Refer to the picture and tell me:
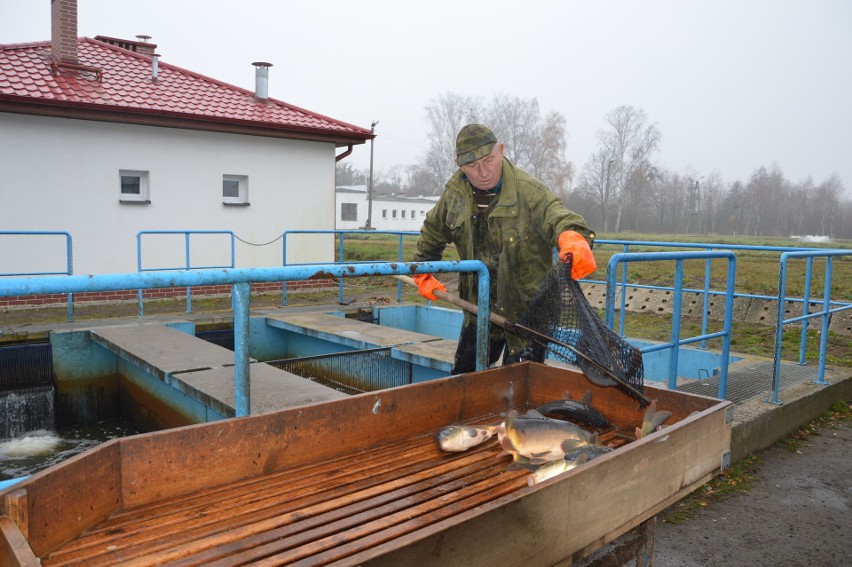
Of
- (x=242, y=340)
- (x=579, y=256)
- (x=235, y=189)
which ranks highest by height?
(x=235, y=189)

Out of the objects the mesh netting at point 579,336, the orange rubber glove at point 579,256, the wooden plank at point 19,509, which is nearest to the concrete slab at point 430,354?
the mesh netting at point 579,336

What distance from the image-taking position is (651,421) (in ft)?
8.78

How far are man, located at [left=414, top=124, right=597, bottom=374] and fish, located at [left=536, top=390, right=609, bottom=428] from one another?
0.67 m

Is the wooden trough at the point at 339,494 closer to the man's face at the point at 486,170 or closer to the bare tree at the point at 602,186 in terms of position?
the man's face at the point at 486,170

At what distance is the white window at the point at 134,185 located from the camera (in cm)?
1118

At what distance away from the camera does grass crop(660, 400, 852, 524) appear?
3.82m

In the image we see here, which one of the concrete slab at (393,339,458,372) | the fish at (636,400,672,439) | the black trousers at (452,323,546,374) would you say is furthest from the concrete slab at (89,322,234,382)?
the fish at (636,400,672,439)

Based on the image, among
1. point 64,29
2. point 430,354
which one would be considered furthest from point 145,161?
point 430,354

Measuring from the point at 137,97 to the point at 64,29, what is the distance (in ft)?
5.52

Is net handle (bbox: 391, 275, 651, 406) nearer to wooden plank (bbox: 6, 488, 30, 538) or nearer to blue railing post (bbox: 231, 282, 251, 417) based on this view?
blue railing post (bbox: 231, 282, 251, 417)

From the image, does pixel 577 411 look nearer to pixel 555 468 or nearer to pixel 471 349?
pixel 555 468

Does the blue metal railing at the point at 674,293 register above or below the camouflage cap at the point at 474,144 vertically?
below

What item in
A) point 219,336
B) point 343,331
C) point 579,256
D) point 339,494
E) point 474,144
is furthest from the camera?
point 219,336

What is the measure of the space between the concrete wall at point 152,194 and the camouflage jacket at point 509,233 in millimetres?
8670
